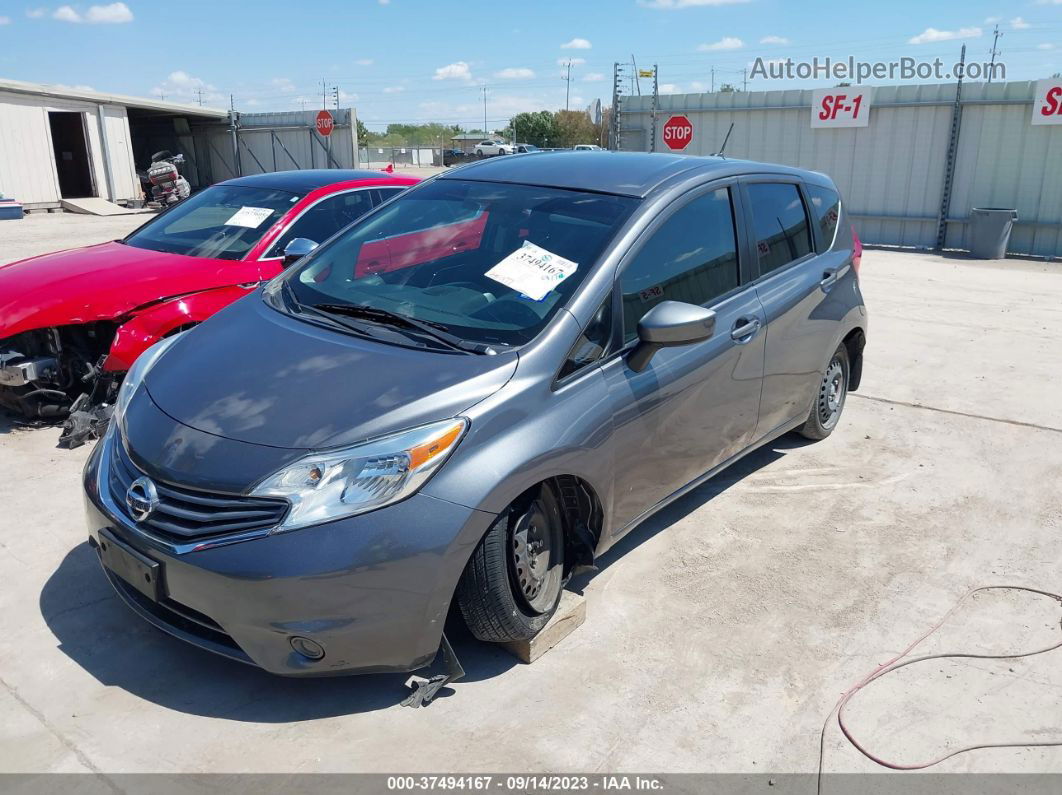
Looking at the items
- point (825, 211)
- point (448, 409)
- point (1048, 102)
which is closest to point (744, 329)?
point (825, 211)

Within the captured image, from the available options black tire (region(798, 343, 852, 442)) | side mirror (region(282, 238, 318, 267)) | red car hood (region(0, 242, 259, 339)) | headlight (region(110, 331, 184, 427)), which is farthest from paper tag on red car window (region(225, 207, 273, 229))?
black tire (region(798, 343, 852, 442))

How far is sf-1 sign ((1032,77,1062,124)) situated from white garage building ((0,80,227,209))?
23.9m

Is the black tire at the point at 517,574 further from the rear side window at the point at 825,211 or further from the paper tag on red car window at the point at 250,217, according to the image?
the paper tag on red car window at the point at 250,217

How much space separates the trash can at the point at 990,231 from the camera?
14.0 metres

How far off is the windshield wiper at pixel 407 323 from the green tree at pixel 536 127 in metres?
61.3

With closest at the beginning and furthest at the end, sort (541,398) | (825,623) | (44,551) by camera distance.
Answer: (541,398)
(825,623)
(44,551)

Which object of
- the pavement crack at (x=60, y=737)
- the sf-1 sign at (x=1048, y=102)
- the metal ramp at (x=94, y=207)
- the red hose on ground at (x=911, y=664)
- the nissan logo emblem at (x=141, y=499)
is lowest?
the red hose on ground at (x=911, y=664)

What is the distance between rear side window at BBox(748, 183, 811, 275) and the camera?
14.5 ft

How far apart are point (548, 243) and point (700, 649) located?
178 centimetres

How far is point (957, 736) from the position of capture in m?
2.91

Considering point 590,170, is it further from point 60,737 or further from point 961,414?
point 961,414

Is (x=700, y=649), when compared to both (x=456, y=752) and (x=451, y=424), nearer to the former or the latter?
(x=456, y=752)

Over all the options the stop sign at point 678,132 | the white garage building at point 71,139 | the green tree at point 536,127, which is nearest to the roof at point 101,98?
the white garage building at point 71,139

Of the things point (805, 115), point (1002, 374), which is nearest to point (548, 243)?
point (1002, 374)
